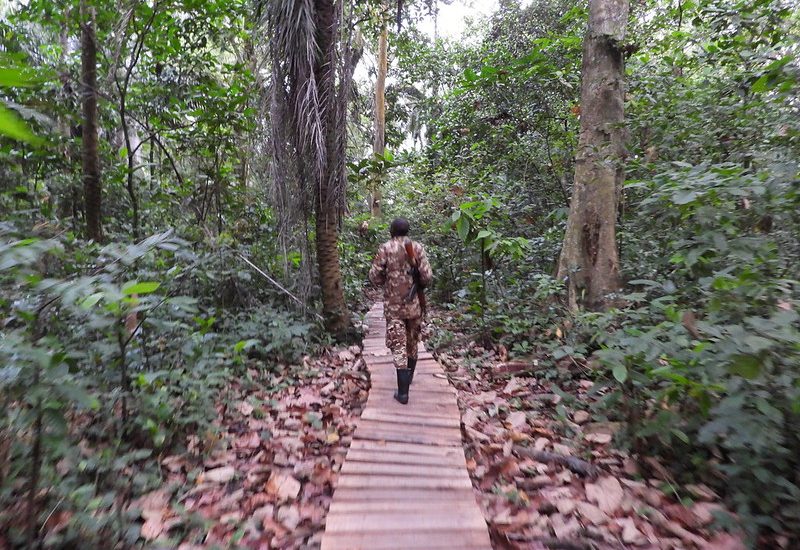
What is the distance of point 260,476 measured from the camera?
339cm

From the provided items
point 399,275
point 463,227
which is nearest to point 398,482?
point 399,275

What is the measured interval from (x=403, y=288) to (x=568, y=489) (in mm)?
2372

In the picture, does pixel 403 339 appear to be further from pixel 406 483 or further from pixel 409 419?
pixel 406 483

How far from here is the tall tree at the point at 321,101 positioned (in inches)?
226

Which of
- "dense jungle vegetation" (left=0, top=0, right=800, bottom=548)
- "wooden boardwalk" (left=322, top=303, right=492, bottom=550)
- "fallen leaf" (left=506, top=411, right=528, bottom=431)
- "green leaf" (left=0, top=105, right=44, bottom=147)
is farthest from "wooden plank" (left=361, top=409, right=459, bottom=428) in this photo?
"green leaf" (left=0, top=105, right=44, bottom=147)

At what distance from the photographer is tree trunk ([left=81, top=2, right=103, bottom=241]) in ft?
20.0

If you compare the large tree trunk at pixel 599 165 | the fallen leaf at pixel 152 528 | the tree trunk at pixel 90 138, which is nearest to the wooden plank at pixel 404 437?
the fallen leaf at pixel 152 528

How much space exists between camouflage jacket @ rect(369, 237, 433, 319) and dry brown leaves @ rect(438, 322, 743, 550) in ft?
3.86

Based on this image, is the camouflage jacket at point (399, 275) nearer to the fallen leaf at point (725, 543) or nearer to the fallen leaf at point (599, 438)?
the fallen leaf at point (599, 438)

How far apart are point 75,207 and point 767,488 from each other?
9.24 m

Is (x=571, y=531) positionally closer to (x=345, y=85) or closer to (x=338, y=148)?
(x=338, y=148)

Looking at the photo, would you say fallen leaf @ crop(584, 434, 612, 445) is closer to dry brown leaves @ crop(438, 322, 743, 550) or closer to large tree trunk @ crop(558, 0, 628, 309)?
dry brown leaves @ crop(438, 322, 743, 550)

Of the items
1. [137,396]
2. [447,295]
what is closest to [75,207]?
[137,396]

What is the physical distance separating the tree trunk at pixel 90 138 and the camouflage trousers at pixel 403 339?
452 cm
